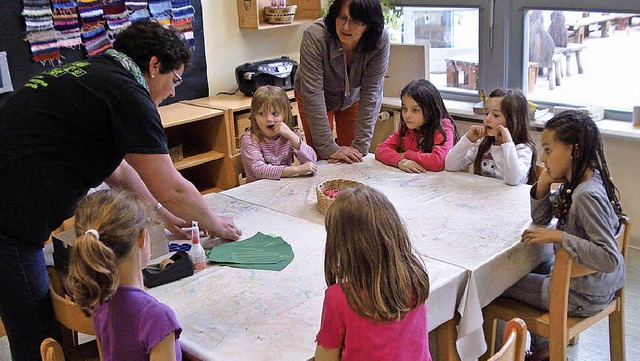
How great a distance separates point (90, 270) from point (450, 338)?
1.07m

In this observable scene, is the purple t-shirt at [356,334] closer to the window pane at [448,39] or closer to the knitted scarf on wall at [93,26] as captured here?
the knitted scarf on wall at [93,26]

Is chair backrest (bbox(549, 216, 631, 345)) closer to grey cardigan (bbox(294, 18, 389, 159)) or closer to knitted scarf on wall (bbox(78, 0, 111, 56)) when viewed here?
grey cardigan (bbox(294, 18, 389, 159))

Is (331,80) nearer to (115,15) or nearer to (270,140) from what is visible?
(270,140)

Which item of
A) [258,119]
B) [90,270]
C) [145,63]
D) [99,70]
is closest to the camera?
[90,270]

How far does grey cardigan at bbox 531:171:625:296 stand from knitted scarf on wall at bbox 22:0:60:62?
9.51ft

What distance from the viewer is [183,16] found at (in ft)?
14.3

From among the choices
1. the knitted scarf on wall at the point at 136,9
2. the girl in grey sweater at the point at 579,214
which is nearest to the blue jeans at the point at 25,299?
the girl in grey sweater at the point at 579,214

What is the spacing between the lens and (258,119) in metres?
3.00

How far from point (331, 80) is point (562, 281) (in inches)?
61.7

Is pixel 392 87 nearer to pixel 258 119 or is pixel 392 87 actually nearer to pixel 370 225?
pixel 258 119

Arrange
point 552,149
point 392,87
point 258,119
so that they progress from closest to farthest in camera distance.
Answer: point 552,149, point 258,119, point 392,87

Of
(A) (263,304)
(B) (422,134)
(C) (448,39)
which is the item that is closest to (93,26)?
(B) (422,134)

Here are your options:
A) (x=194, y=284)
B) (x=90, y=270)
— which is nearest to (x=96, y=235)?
(x=90, y=270)

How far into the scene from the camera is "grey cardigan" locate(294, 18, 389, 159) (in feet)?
10.2
